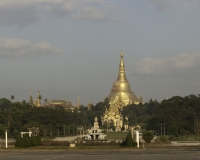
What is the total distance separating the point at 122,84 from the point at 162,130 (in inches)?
3206

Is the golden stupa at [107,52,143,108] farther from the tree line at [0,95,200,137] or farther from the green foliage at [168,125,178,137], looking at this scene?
the green foliage at [168,125,178,137]

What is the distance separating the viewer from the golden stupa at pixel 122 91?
177 meters

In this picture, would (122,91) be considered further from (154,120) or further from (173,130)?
(173,130)

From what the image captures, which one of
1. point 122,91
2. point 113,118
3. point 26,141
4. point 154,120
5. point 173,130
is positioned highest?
point 122,91

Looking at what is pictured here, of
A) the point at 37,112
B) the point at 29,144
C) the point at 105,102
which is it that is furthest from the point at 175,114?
the point at 105,102

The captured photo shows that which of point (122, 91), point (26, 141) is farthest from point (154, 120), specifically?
point (122, 91)

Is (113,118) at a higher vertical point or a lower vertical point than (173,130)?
higher

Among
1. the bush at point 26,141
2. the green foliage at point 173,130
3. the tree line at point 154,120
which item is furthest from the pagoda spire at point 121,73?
the bush at point 26,141

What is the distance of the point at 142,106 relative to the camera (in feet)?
527

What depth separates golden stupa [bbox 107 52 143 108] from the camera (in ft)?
581

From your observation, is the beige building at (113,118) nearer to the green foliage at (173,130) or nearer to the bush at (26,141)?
the green foliage at (173,130)

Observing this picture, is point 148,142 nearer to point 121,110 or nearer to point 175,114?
point 175,114

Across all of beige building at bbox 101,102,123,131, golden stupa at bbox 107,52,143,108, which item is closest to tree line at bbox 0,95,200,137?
beige building at bbox 101,102,123,131

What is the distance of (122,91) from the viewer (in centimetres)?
17888
